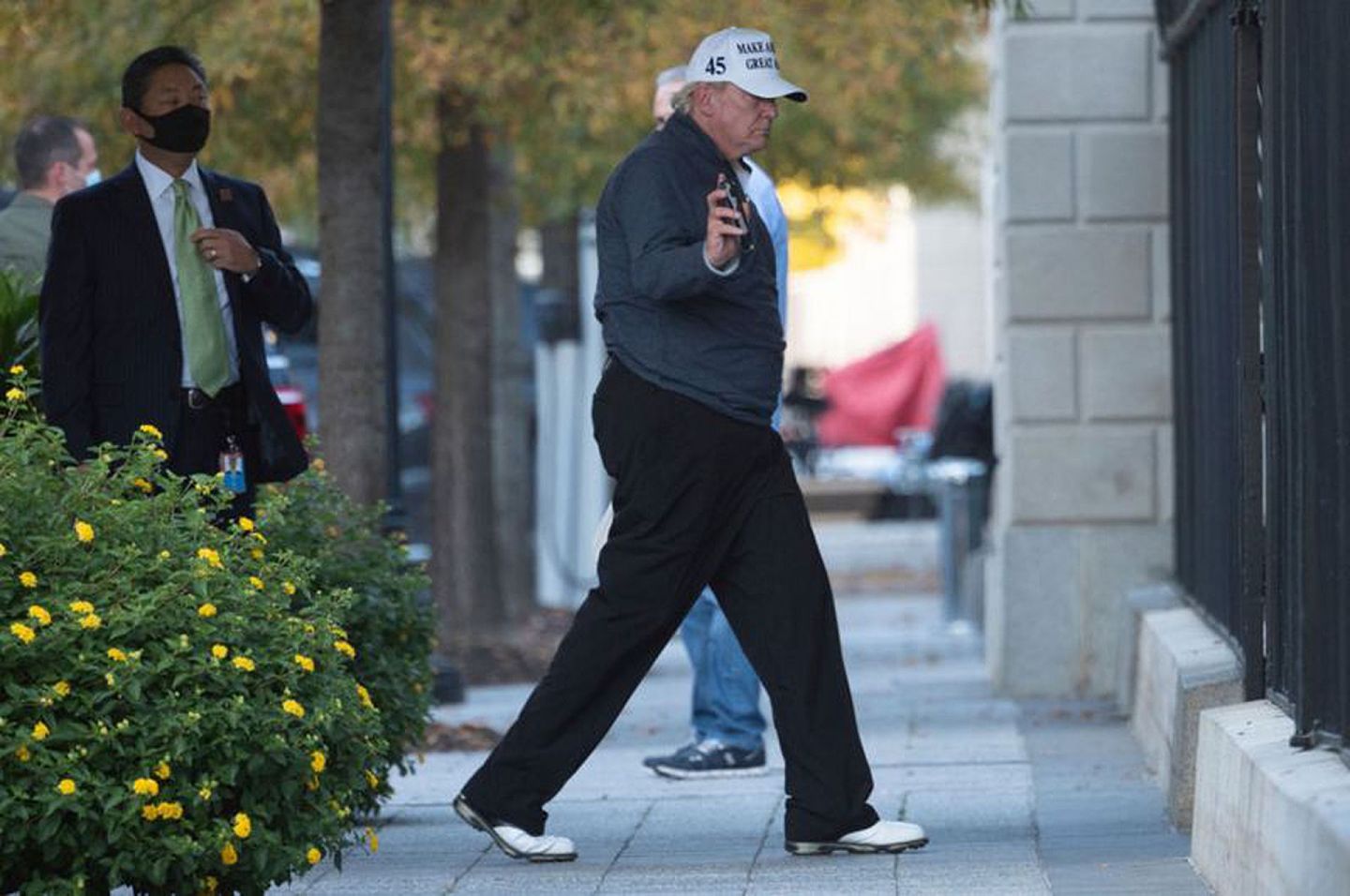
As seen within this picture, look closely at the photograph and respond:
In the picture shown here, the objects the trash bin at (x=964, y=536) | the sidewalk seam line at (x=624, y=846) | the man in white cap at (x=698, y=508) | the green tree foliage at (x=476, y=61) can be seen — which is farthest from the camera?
the trash bin at (x=964, y=536)

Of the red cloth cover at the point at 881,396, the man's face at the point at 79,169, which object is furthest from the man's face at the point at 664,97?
the red cloth cover at the point at 881,396

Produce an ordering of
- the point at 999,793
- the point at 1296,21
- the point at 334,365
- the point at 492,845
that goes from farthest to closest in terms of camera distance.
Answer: the point at 334,365
the point at 999,793
the point at 492,845
the point at 1296,21

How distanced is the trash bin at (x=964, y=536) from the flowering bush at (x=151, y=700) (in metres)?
10.9

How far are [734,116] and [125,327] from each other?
4.89 feet

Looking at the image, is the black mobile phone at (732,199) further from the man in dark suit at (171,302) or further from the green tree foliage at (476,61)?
the green tree foliage at (476,61)

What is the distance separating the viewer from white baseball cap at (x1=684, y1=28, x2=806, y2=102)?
23.5ft

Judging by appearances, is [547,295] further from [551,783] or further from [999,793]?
[551,783]

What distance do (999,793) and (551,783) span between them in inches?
73.7

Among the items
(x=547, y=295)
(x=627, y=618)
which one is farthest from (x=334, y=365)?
(x=547, y=295)

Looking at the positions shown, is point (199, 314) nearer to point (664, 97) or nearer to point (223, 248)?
point (223, 248)

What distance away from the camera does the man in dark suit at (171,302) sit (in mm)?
7207

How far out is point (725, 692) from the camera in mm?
9234

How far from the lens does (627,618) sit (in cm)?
713

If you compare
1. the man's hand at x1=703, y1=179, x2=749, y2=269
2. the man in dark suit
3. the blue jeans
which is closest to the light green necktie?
the man in dark suit
